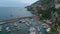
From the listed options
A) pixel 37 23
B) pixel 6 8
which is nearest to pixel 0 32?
pixel 6 8

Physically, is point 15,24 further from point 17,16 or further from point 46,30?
point 46,30

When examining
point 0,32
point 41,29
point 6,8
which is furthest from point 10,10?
point 41,29

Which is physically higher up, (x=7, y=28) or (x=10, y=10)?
(x=10, y=10)

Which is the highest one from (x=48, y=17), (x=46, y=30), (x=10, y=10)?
(x=10, y=10)

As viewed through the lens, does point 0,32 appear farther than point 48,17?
No

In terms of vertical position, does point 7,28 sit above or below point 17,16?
below

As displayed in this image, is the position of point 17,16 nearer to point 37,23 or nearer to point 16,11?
point 16,11

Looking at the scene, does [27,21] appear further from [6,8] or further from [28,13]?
[6,8]
